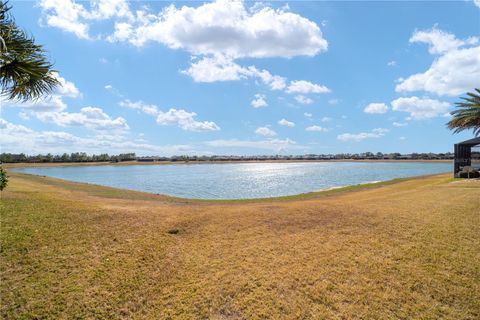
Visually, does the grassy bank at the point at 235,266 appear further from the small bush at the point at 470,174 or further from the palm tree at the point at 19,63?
the small bush at the point at 470,174

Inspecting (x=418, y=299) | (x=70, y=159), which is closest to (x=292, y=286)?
(x=418, y=299)

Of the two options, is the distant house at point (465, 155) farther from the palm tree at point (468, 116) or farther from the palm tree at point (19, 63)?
the palm tree at point (19, 63)

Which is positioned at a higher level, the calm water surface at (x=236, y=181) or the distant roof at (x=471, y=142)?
the distant roof at (x=471, y=142)

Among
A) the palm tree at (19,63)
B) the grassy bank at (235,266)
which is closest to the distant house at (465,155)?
the grassy bank at (235,266)

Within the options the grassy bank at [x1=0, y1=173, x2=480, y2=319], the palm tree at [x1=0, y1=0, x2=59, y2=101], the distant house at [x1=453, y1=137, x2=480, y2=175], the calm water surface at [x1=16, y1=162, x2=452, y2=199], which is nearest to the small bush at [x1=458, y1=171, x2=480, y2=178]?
the distant house at [x1=453, y1=137, x2=480, y2=175]

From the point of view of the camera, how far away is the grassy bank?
4.92 metres

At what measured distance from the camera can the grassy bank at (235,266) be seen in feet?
16.1

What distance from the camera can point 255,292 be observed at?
211 inches

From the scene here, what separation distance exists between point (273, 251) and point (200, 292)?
229cm

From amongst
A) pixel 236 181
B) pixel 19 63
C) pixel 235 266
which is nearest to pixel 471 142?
pixel 236 181

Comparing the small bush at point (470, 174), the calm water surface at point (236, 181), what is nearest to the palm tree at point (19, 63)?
the calm water surface at point (236, 181)

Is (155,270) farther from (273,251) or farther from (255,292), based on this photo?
(273,251)

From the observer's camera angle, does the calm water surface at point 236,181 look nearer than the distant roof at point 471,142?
No

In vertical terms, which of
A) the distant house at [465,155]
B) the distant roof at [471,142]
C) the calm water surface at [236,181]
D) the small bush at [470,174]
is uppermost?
the distant roof at [471,142]
